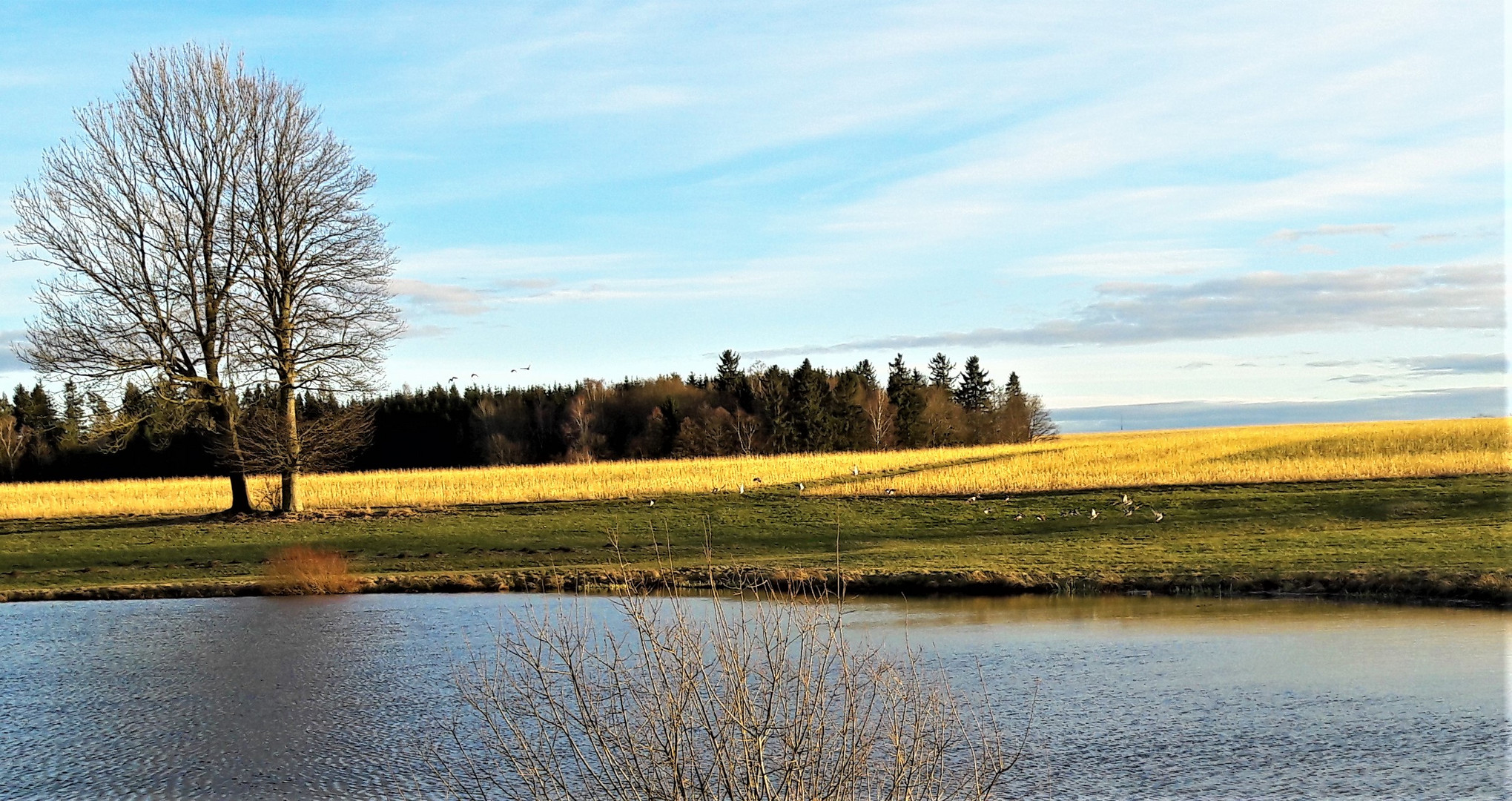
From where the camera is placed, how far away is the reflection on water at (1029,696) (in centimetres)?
952

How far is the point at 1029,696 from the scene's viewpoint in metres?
11.9

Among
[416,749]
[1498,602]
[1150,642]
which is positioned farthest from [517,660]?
[1498,602]

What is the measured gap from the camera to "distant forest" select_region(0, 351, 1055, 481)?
79.8m

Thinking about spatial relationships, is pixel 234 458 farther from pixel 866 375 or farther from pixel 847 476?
pixel 866 375

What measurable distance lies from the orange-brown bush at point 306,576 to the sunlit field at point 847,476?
560 inches

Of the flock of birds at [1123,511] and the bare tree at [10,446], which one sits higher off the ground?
the bare tree at [10,446]

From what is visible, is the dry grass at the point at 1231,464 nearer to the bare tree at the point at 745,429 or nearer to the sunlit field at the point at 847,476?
the sunlit field at the point at 847,476

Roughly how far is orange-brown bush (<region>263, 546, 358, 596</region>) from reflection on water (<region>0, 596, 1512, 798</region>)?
3566mm

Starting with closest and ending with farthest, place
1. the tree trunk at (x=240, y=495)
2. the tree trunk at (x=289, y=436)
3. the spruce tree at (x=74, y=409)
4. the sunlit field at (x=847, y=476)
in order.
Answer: the spruce tree at (x=74, y=409) → the tree trunk at (x=289, y=436) → the tree trunk at (x=240, y=495) → the sunlit field at (x=847, y=476)

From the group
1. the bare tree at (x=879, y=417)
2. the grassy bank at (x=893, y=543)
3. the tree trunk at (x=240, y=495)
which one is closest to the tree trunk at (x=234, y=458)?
the tree trunk at (x=240, y=495)

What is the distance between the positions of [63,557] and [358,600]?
12.7 metres

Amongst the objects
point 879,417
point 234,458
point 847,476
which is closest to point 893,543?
point 847,476

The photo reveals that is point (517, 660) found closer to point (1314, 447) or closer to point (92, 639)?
point (92, 639)

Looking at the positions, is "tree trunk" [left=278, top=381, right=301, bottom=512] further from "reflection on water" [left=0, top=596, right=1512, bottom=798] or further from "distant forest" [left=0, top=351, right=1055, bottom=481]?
"distant forest" [left=0, top=351, right=1055, bottom=481]
